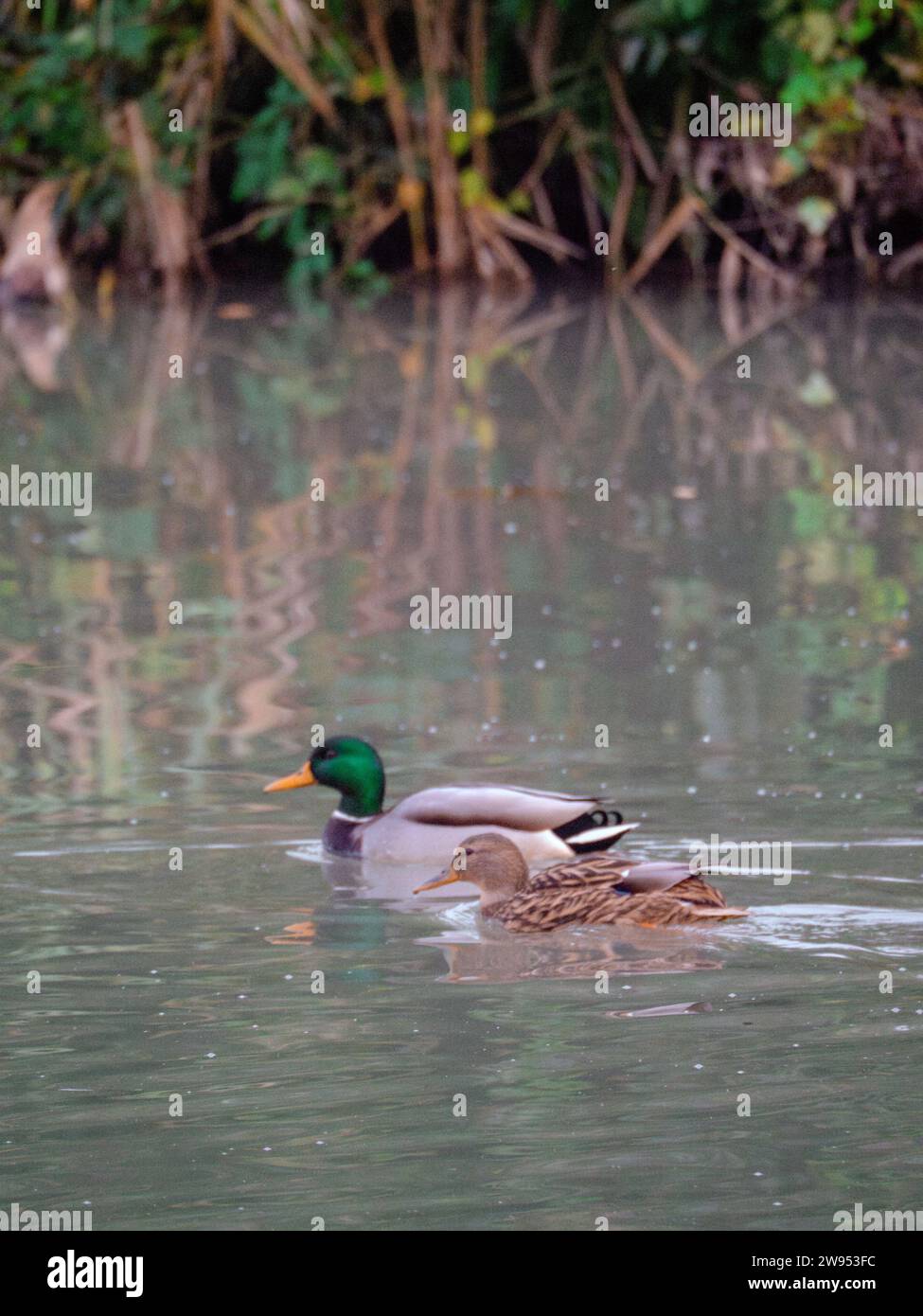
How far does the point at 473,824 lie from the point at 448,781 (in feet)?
2.24

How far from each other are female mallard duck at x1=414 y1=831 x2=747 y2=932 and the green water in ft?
0.25

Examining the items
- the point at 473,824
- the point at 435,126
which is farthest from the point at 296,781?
the point at 435,126

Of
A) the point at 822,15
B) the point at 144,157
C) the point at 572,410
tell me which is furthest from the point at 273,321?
the point at 572,410

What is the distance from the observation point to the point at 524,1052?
4957 mm

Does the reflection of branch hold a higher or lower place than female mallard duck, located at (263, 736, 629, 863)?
higher

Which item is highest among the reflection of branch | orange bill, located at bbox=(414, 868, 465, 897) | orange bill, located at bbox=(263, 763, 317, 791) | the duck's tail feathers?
the reflection of branch

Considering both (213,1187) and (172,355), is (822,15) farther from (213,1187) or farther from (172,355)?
(213,1187)

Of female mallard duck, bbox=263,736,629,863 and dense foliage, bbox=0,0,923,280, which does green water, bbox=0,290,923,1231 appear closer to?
female mallard duck, bbox=263,736,629,863

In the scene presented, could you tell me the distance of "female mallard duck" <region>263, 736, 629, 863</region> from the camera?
6.46m

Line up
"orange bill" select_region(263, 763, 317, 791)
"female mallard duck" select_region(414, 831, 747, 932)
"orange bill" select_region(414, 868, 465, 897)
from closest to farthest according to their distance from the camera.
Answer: "female mallard duck" select_region(414, 831, 747, 932) → "orange bill" select_region(414, 868, 465, 897) → "orange bill" select_region(263, 763, 317, 791)

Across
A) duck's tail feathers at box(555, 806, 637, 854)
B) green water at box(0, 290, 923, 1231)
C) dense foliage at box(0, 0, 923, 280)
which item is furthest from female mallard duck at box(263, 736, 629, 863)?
dense foliage at box(0, 0, 923, 280)

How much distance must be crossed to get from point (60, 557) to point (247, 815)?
13.6 ft

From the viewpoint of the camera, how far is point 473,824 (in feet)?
21.5

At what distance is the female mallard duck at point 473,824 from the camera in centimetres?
646
